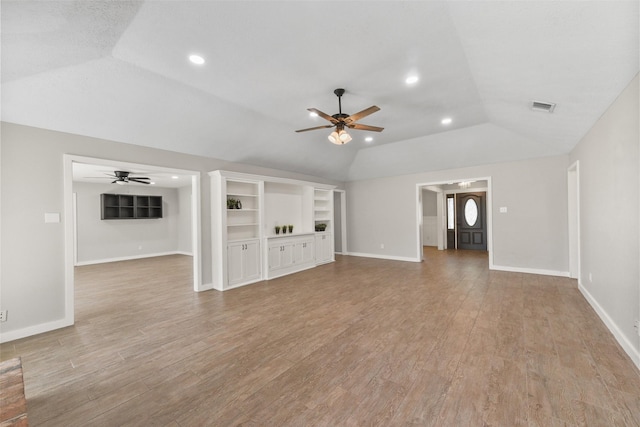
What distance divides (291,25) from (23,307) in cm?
436

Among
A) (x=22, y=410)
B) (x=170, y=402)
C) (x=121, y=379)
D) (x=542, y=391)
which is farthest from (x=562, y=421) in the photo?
(x=121, y=379)

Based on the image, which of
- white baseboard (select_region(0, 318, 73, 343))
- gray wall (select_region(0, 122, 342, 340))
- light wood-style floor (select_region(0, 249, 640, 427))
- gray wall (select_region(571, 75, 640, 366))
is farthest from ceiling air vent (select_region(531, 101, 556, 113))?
white baseboard (select_region(0, 318, 73, 343))

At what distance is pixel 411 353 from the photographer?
2.58 m

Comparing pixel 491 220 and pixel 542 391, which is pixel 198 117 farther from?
pixel 491 220

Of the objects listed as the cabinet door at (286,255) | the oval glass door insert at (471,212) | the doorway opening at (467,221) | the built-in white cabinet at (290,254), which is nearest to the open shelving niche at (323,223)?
the built-in white cabinet at (290,254)

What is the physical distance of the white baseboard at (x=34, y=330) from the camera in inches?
120

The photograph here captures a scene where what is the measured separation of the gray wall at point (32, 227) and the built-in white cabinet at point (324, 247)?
16.3ft

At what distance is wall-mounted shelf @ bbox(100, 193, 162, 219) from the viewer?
8.38m

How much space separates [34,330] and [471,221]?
431 inches

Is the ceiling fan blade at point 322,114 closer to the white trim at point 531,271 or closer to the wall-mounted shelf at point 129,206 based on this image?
the white trim at point 531,271

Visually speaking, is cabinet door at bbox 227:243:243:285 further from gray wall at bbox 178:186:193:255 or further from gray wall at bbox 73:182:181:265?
gray wall at bbox 73:182:181:265

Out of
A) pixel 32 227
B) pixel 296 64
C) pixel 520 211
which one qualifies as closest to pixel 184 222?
pixel 32 227

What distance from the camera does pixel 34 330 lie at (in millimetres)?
3225

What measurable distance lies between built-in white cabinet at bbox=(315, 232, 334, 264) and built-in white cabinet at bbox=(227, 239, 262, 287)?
2.00 metres
